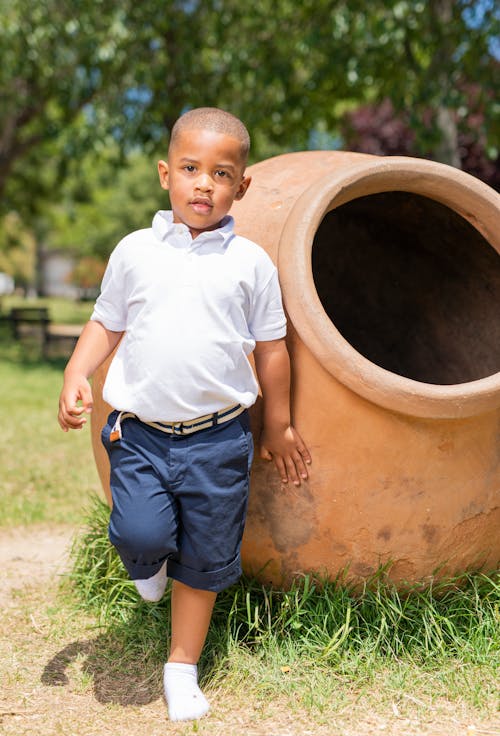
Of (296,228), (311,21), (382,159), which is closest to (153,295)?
(296,228)

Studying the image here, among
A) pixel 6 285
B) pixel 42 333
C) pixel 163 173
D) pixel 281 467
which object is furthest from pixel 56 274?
pixel 281 467

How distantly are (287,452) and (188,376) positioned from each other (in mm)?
417

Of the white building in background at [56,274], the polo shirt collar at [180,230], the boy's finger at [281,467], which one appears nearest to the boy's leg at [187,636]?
the boy's finger at [281,467]

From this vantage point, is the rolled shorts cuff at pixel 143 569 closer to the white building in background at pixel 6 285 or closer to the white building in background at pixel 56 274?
the white building in background at pixel 6 285

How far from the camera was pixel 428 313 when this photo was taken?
11.2 ft

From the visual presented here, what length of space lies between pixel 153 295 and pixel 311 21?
24.3 ft

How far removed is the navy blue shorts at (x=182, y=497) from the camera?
2.10 meters

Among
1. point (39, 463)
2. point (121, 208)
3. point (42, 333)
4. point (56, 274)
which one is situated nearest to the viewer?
point (39, 463)

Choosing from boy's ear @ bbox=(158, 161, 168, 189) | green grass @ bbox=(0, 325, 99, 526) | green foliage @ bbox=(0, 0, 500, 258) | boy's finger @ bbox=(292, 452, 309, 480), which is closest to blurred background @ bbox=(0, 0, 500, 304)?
green foliage @ bbox=(0, 0, 500, 258)

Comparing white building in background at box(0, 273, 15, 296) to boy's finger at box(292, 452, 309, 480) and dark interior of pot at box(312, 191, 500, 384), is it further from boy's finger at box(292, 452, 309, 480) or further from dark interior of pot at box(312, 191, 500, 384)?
boy's finger at box(292, 452, 309, 480)

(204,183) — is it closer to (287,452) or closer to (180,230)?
(180,230)

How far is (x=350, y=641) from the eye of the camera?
95.1 inches

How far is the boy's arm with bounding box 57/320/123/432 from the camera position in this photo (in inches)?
84.1

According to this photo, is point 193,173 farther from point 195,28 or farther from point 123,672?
point 195,28
